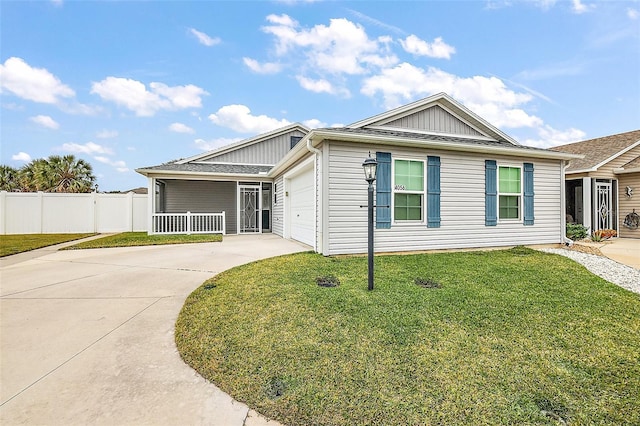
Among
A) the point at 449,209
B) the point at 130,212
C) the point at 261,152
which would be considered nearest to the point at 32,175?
the point at 130,212

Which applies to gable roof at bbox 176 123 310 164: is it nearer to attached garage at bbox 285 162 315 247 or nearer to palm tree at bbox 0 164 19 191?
attached garage at bbox 285 162 315 247

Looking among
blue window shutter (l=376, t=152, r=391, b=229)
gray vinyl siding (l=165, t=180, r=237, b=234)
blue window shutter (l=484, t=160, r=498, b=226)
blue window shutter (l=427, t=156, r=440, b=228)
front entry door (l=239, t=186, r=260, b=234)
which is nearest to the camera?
blue window shutter (l=376, t=152, r=391, b=229)

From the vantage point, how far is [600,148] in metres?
12.3

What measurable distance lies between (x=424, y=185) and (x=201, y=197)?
10904 millimetres

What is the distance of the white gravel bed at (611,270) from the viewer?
4969 mm

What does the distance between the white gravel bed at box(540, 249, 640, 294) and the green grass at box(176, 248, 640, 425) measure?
72 centimetres

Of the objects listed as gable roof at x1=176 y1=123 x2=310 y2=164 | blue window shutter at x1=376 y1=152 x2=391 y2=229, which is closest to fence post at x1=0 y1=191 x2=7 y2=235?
gable roof at x1=176 y1=123 x2=310 y2=164

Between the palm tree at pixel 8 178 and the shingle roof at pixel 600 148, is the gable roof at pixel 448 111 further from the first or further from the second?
the palm tree at pixel 8 178

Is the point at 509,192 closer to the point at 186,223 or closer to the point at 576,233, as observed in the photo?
the point at 576,233

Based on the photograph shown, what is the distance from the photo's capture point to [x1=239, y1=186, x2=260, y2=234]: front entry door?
13.2 meters

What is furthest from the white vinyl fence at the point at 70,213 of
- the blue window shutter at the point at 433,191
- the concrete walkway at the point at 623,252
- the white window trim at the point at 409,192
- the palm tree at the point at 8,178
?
the concrete walkway at the point at 623,252

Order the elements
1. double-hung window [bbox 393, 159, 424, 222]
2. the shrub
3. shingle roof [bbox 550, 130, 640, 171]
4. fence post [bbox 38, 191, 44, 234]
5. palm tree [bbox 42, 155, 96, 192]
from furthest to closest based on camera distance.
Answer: palm tree [bbox 42, 155, 96, 192] < fence post [bbox 38, 191, 44, 234] < shingle roof [bbox 550, 130, 640, 171] < the shrub < double-hung window [bbox 393, 159, 424, 222]

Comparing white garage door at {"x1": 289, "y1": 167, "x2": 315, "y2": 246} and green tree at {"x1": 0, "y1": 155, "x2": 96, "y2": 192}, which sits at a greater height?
green tree at {"x1": 0, "y1": 155, "x2": 96, "y2": 192}

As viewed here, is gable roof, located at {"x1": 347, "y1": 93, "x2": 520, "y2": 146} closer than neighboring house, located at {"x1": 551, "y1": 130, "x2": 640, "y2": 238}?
Yes
